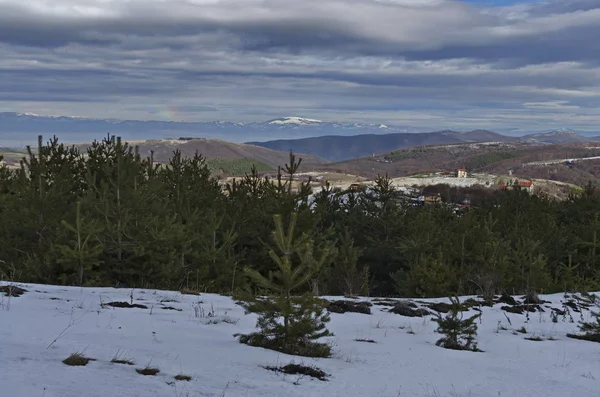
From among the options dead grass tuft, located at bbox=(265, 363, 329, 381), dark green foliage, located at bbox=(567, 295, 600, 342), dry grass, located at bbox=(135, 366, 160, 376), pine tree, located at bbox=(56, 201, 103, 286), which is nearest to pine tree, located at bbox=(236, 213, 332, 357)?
dead grass tuft, located at bbox=(265, 363, 329, 381)

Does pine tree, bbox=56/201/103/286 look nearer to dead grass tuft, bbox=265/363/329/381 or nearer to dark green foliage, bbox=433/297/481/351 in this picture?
dead grass tuft, bbox=265/363/329/381

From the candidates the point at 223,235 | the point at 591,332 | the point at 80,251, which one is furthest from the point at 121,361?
the point at 223,235

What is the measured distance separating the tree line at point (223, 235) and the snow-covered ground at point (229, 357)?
138cm

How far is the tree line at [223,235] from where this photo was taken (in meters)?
15.1

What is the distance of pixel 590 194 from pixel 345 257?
27.1 meters

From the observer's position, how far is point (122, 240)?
15797 mm

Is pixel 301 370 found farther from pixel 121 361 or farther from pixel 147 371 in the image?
pixel 121 361

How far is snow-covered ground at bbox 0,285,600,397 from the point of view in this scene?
5.49 m

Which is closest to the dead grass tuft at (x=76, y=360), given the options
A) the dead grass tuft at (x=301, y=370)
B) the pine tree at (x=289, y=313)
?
the dead grass tuft at (x=301, y=370)

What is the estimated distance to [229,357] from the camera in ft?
22.7

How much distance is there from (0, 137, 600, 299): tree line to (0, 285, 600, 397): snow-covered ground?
1.38 metres

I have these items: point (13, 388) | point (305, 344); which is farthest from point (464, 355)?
point (13, 388)

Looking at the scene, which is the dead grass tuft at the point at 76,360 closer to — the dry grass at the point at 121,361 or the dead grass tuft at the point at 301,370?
the dry grass at the point at 121,361

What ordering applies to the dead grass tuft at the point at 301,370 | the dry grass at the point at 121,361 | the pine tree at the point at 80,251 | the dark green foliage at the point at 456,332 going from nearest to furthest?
the dry grass at the point at 121,361 → the dead grass tuft at the point at 301,370 → the dark green foliage at the point at 456,332 → the pine tree at the point at 80,251
